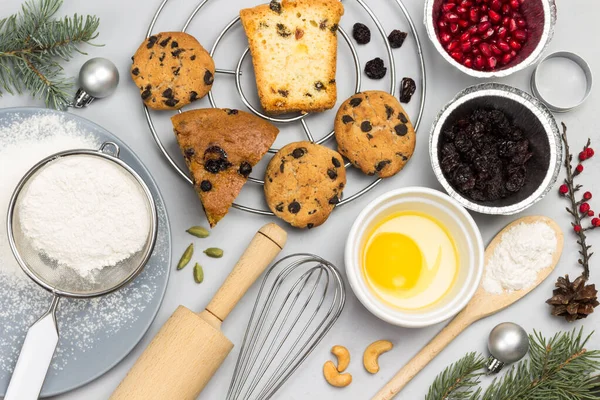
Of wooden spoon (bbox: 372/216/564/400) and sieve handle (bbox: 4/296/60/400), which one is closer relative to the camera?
sieve handle (bbox: 4/296/60/400)

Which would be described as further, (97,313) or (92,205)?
(97,313)

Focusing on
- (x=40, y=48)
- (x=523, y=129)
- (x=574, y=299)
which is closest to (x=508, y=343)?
(x=574, y=299)

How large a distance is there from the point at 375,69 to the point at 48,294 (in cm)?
100

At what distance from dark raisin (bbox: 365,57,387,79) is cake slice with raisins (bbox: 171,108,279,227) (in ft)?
1.15

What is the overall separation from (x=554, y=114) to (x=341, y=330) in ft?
2.69

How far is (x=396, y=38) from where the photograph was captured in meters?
1.90

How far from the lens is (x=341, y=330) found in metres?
1.86

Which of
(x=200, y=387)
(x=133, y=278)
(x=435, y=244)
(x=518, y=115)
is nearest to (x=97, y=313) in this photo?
(x=133, y=278)

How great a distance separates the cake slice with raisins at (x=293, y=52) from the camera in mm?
1812

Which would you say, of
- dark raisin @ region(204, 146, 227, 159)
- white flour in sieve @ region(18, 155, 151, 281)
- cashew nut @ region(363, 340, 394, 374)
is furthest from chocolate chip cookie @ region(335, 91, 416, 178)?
white flour in sieve @ region(18, 155, 151, 281)

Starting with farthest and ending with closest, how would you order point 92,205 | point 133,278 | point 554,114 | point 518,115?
point 554,114, point 518,115, point 133,278, point 92,205

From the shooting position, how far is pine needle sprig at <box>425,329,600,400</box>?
1.72 m

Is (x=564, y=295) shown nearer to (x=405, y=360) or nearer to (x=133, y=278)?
(x=405, y=360)

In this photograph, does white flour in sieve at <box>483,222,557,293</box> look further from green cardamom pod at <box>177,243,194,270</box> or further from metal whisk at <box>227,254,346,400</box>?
green cardamom pod at <box>177,243,194,270</box>
